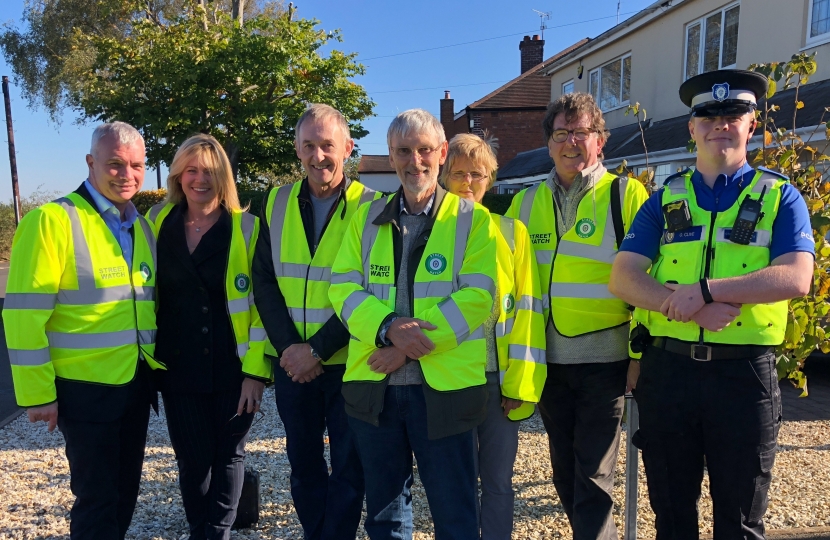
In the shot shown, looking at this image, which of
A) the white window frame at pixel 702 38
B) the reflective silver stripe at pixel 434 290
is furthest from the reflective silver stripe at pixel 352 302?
the white window frame at pixel 702 38

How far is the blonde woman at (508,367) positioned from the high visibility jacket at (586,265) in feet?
0.62

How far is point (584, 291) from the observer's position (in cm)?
284

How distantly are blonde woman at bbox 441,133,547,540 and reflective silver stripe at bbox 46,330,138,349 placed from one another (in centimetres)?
169

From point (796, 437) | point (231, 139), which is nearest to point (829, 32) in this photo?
point (796, 437)

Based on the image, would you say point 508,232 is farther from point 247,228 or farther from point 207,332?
point 207,332

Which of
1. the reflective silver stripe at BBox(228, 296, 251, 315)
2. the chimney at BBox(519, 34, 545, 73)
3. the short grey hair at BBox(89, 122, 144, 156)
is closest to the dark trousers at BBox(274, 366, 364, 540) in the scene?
the reflective silver stripe at BBox(228, 296, 251, 315)

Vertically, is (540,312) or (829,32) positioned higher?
(829,32)

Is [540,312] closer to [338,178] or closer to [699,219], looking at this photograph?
[699,219]

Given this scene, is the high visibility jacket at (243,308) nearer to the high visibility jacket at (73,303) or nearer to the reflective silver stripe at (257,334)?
the reflective silver stripe at (257,334)

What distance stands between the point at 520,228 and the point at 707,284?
0.84 m

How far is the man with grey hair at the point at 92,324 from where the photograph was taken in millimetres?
2506

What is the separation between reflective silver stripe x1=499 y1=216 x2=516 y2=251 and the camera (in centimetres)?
266

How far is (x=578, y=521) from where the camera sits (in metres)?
2.92

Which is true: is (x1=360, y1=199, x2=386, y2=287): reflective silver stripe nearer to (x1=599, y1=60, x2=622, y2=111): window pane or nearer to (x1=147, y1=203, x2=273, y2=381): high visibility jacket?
(x1=147, y1=203, x2=273, y2=381): high visibility jacket
